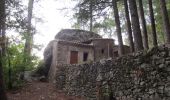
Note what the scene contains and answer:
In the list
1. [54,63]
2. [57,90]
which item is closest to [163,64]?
[57,90]

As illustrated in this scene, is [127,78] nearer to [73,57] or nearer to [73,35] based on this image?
[73,57]

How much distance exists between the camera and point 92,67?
1240cm

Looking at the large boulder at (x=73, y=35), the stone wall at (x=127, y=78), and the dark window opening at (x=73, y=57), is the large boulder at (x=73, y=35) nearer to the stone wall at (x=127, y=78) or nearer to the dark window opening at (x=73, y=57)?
the dark window opening at (x=73, y=57)

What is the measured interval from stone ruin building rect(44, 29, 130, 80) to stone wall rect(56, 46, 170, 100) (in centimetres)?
793

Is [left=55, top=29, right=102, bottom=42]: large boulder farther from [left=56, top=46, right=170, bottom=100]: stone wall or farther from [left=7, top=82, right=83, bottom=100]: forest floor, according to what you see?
[left=56, top=46, right=170, bottom=100]: stone wall

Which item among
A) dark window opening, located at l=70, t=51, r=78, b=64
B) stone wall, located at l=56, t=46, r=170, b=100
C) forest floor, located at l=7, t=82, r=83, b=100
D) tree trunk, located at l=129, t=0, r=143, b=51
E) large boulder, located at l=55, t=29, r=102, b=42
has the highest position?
large boulder, located at l=55, t=29, r=102, b=42

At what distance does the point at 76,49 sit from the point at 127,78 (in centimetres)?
1422

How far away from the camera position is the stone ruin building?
2212 centimetres

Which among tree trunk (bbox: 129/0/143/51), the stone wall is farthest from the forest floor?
tree trunk (bbox: 129/0/143/51)

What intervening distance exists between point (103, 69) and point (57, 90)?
5322 mm

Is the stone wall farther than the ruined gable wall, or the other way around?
the ruined gable wall

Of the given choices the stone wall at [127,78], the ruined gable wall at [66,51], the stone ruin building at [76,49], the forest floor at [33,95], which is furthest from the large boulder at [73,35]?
the stone wall at [127,78]

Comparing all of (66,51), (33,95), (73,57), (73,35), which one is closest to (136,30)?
(33,95)

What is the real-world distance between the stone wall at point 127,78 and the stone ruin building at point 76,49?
312 inches
